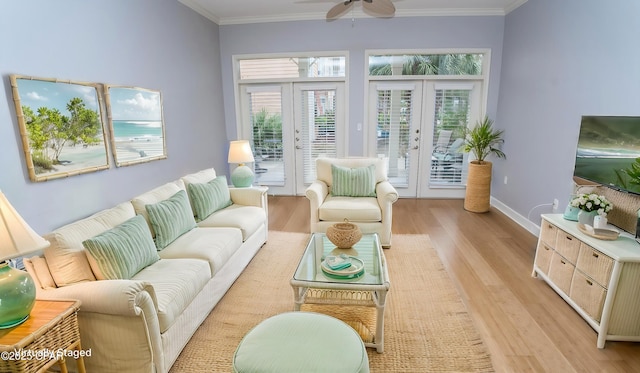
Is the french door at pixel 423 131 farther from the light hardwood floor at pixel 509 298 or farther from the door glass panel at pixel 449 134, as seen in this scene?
the light hardwood floor at pixel 509 298

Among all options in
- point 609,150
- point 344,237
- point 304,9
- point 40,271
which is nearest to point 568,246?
point 609,150

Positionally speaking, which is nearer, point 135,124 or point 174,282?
point 174,282

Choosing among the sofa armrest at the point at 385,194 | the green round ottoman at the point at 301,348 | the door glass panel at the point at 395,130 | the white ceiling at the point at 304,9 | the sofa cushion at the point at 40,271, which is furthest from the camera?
the door glass panel at the point at 395,130

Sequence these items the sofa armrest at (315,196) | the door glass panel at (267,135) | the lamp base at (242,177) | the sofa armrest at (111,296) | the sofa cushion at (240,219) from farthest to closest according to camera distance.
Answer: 1. the door glass panel at (267,135)
2. the lamp base at (242,177)
3. the sofa armrest at (315,196)
4. the sofa cushion at (240,219)
5. the sofa armrest at (111,296)

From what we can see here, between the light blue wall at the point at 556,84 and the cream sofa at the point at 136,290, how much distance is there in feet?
11.4

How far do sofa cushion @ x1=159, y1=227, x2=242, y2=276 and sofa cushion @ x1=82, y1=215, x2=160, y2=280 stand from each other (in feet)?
0.66

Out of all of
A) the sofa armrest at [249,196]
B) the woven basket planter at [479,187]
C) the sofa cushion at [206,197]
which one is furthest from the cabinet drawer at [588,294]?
the sofa cushion at [206,197]

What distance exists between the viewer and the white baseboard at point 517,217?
390 cm

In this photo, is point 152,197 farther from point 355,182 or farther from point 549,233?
point 549,233

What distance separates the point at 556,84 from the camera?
353cm

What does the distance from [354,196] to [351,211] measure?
0.45 meters

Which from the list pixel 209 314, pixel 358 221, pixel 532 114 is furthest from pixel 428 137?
pixel 209 314

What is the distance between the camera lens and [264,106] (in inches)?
218

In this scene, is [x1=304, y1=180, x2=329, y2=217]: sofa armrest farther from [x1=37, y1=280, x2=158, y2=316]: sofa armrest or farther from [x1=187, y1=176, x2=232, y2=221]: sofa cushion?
[x1=37, y1=280, x2=158, y2=316]: sofa armrest
